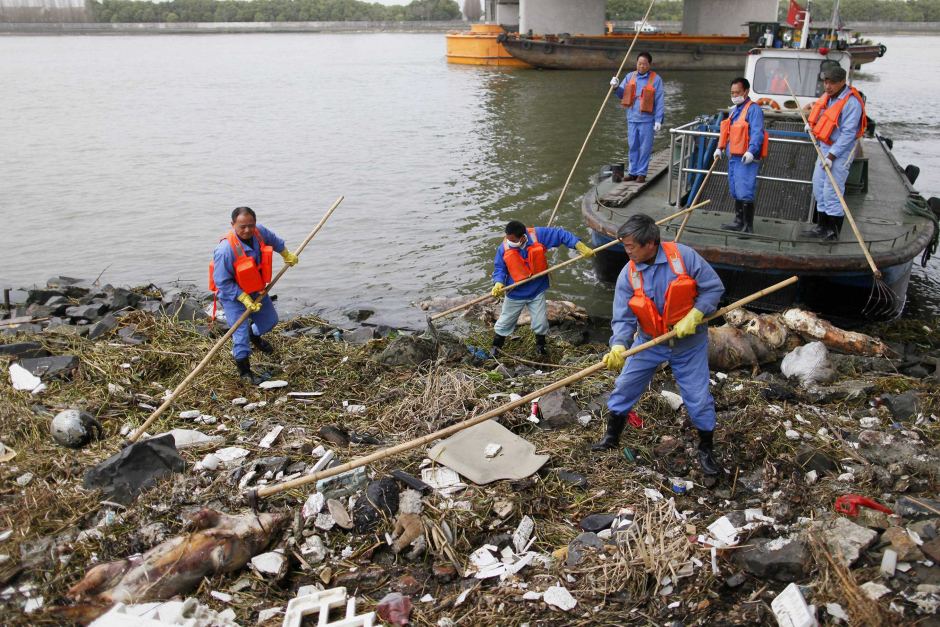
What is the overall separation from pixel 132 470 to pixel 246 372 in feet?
6.17

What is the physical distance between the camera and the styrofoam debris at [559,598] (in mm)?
3555

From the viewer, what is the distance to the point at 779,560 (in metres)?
3.61

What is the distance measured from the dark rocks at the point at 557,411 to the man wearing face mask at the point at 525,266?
4.45 ft

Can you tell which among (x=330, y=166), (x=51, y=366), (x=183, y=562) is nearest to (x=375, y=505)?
(x=183, y=562)

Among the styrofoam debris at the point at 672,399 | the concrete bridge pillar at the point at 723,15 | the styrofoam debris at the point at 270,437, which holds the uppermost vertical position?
the concrete bridge pillar at the point at 723,15

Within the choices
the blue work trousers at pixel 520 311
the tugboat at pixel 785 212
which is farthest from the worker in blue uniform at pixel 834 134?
the blue work trousers at pixel 520 311

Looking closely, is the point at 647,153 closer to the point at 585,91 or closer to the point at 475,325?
the point at 475,325

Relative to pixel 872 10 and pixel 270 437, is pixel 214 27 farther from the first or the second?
pixel 270 437

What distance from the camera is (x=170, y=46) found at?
2206 inches

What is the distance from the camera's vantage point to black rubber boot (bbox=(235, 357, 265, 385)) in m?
6.21

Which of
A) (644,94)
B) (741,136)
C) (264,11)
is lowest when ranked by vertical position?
(741,136)

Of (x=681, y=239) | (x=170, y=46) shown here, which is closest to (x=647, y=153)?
(x=681, y=239)

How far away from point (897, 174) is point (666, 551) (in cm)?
826

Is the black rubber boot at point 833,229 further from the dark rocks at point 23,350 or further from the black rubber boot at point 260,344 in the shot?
the dark rocks at point 23,350
